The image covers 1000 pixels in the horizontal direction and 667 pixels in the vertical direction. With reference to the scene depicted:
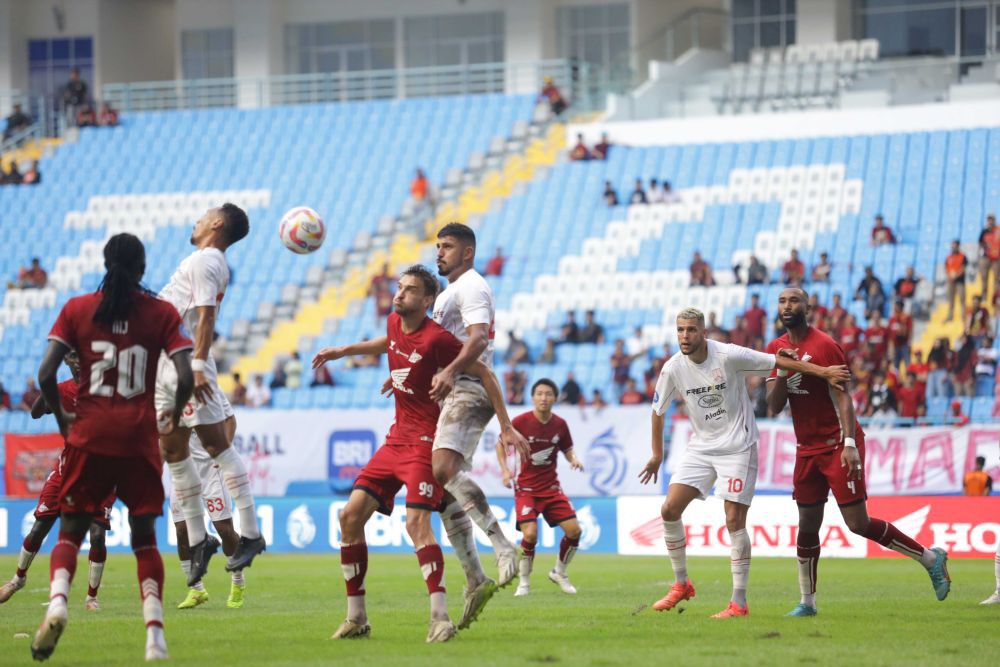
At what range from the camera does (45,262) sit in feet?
133

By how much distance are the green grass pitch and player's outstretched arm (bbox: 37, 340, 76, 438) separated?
151cm

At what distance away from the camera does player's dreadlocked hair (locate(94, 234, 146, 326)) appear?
9.45 m

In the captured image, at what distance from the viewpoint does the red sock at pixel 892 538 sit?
12.9 m

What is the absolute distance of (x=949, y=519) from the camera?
2167 centimetres

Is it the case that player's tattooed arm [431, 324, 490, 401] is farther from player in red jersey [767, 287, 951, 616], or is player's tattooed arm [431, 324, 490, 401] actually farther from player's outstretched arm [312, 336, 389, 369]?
player in red jersey [767, 287, 951, 616]

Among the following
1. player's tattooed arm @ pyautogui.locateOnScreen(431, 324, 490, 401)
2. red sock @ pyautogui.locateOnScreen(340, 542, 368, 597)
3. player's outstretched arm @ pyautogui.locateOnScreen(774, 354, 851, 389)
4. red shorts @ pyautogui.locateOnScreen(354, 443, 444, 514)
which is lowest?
red sock @ pyautogui.locateOnScreen(340, 542, 368, 597)

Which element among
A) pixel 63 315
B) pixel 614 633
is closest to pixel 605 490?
pixel 614 633

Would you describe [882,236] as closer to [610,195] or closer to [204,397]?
[610,195]

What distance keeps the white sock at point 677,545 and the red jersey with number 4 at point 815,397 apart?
123 centimetres

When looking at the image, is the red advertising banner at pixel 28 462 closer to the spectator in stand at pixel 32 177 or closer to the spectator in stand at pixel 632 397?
the spectator in stand at pixel 632 397

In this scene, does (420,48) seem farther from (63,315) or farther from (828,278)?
(63,315)

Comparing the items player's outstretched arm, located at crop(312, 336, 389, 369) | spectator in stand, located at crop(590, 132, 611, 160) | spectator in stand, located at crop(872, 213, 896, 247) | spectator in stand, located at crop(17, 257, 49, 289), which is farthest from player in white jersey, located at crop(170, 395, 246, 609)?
spectator in stand, located at crop(17, 257, 49, 289)

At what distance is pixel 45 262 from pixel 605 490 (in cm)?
1994

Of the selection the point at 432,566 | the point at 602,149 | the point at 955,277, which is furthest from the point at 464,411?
the point at 602,149
